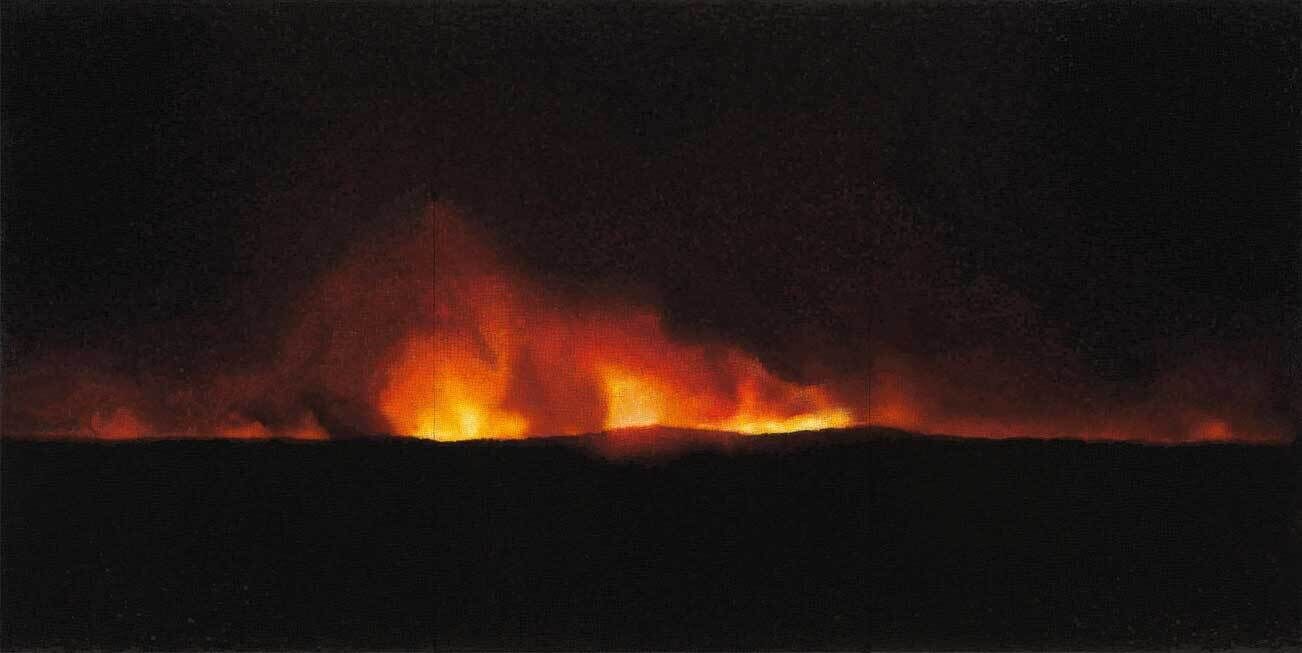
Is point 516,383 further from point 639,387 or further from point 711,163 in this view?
point 711,163

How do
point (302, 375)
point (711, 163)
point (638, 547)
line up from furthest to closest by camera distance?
point (302, 375) → point (711, 163) → point (638, 547)

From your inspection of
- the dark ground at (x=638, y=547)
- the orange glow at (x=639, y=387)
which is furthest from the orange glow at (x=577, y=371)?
the dark ground at (x=638, y=547)

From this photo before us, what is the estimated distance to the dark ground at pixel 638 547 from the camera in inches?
142

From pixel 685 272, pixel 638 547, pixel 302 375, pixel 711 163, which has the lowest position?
pixel 638 547

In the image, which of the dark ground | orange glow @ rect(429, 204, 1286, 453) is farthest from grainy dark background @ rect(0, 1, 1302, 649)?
orange glow @ rect(429, 204, 1286, 453)

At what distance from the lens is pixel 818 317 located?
4254mm

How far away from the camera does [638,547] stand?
3.61m

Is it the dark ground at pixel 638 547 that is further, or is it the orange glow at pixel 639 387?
the orange glow at pixel 639 387

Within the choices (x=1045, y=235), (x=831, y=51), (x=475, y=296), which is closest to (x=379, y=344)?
(x=475, y=296)

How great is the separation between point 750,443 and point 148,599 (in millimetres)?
1868

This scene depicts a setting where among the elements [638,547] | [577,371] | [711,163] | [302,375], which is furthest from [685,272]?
[302,375]

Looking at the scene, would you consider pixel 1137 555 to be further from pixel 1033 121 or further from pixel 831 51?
pixel 831 51

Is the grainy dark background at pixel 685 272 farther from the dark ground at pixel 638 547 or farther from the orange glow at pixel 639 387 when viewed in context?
the orange glow at pixel 639 387

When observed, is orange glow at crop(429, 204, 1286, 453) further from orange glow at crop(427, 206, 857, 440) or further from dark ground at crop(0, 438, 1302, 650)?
dark ground at crop(0, 438, 1302, 650)
